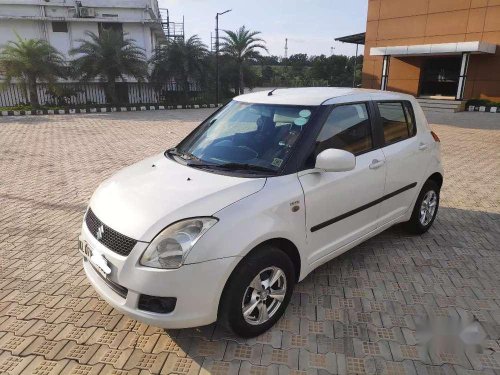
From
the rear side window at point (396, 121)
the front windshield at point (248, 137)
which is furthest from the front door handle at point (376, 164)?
the front windshield at point (248, 137)

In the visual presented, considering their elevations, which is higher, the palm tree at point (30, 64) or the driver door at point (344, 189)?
the palm tree at point (30, 64)

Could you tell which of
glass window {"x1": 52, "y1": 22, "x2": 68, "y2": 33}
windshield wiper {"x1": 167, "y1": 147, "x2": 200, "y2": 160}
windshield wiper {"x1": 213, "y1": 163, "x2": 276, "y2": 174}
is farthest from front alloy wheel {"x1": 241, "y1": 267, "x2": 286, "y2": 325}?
glass window {"x1": 52, "y1": 22, "x2": 68, "y2": 33}

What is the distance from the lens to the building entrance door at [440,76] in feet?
82.5

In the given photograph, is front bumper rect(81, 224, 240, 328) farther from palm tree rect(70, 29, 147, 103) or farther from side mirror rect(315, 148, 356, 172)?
palm tree rect(70, 29, 147, 103)

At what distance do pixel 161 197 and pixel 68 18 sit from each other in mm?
33442

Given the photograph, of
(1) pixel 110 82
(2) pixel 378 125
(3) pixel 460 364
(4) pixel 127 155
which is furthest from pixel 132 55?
(3) pixel 460 364

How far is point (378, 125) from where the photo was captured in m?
3.66

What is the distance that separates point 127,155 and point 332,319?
7620 mm

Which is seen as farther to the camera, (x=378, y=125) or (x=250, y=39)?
(x=250, y=39)

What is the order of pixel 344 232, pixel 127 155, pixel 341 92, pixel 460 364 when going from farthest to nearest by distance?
pixel 127 155 < pixel 341 92 < pixel 344 232 < pixel 460 364

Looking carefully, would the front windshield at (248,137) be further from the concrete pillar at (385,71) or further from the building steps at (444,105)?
the concrete pillar at (385,71)

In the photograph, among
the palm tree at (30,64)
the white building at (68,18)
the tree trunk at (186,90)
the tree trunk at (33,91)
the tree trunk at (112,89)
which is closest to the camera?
the palm tree at (30,64)

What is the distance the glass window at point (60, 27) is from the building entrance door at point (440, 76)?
92.9 feet

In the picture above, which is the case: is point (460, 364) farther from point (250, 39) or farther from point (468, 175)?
point (250, 39)
